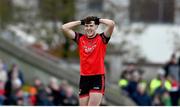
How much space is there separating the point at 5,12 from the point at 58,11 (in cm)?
202

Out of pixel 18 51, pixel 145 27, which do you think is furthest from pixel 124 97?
pixel 145 27

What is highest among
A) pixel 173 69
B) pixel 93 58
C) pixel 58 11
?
pixel 58 11

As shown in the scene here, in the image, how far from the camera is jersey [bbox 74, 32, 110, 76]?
48.1 ft

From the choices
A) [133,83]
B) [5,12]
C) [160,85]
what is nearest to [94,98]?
[133,83]

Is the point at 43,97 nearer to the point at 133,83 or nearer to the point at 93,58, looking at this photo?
the point at 133,83

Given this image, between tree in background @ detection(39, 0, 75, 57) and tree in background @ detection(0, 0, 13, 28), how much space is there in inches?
47.7

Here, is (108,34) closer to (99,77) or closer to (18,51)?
(99,77)

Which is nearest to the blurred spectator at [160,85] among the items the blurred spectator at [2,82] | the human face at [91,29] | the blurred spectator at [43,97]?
the blurred spectator at [43,97]

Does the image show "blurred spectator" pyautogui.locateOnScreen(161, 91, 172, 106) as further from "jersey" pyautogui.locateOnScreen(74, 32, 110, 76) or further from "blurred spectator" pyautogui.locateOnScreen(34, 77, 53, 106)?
"jersey" pyautogui.locateOnScreen(74, 32, 110, 76)

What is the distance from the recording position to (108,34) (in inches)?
581

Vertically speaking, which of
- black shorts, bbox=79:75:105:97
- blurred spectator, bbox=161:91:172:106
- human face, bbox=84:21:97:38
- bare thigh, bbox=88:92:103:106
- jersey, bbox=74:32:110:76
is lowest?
blurred spectator, bbox=161:91:172:106

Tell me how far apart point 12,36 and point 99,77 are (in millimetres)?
17725

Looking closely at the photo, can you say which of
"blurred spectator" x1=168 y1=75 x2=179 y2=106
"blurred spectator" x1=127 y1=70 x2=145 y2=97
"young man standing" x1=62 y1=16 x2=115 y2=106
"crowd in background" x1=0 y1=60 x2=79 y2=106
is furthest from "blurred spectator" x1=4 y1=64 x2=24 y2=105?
"young man standing" x1=62 y1=16 x2=115 y2=106

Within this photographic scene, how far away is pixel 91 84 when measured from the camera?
14758mm
